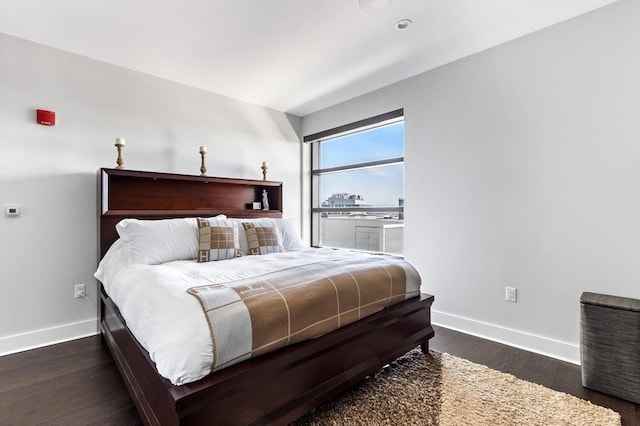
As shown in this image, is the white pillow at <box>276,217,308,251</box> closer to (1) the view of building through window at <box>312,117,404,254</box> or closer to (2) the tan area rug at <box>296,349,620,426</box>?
(1) the view of building through window at <box>312,117,404,254</box>

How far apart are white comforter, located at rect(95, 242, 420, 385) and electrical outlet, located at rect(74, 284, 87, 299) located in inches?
22.8

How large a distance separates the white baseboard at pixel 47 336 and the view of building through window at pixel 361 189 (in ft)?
9.20

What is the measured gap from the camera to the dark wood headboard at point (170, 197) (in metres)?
2.72

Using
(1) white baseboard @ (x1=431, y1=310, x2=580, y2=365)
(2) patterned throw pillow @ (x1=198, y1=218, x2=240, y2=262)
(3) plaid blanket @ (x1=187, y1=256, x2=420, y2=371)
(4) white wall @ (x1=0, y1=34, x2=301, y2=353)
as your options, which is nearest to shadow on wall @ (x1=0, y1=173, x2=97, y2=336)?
(4) white wall @ (x1=0, y1=34, x2=301, y2=353)

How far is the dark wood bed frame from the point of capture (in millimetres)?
1178

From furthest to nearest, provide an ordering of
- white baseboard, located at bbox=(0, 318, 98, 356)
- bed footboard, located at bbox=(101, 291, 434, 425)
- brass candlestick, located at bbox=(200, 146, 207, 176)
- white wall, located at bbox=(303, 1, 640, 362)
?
brass candlestick, located at bbox=(200, 146, 207, 176)
white baseboard, located at bbox=(0, 318, 98, 356)
white wall, located at bbox=(303, 1, 640, 362)
bed footboard, located at bbox=(101, 291, 434, 425)

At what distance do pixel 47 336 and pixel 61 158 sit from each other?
151cm

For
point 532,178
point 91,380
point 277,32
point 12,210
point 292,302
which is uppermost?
point 277,32

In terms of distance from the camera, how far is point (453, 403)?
67.1 inches

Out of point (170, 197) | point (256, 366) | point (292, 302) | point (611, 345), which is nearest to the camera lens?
point (256, 366)

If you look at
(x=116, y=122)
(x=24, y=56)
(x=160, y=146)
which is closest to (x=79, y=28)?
(x=24, y=56)

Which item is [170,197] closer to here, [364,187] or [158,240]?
[158,240]

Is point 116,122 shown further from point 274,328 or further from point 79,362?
point 274,328

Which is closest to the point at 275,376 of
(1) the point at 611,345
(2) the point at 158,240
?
(2) the point at 158,240
